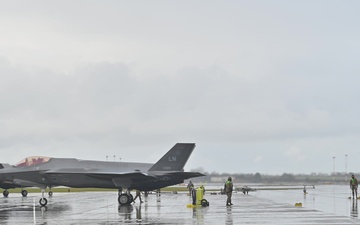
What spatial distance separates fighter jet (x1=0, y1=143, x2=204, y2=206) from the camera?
31.8 metres

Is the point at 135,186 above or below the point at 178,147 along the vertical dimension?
below

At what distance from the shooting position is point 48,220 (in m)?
21.5

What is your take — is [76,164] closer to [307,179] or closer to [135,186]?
[135,186]

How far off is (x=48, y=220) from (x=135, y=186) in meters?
11.5

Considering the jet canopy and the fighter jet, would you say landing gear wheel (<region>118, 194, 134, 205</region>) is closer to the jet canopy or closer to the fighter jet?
the fighter jet

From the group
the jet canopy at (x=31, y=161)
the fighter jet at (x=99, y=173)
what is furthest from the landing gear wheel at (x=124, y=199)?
the jet canopy at (x=31, y=161)

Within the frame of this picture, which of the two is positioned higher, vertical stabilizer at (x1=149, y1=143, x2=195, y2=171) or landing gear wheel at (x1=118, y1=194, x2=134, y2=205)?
vertical stabilizer at (x1=149, y1=143, x2=195, y2=171)

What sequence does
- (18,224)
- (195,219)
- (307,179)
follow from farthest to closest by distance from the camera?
1. (307,179)
2. (195,219)
3. (18,224)

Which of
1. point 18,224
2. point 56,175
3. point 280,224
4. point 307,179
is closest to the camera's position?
point 280,224

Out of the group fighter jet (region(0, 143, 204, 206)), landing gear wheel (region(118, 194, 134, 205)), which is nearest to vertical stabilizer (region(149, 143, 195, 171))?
fighter jet (region(0, 143, 204, 206))

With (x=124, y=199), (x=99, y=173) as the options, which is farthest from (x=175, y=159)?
(x=99, y=173)

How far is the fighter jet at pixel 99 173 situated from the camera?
31.8 meters

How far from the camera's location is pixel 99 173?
31.9 m

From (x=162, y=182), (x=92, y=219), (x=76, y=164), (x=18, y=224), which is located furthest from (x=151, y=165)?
(x=18, y=224)
